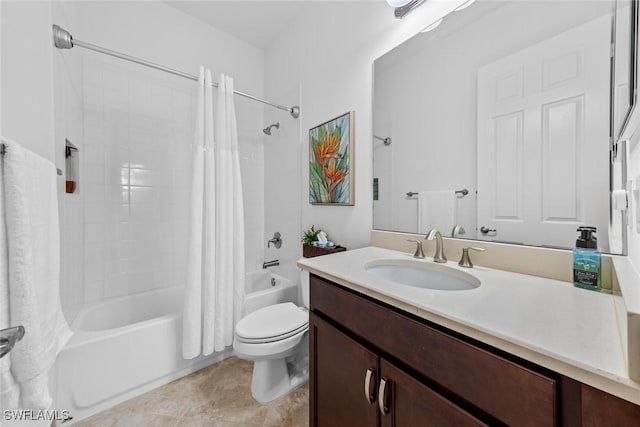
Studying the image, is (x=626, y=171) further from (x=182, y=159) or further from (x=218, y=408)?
(x=182, y=159)

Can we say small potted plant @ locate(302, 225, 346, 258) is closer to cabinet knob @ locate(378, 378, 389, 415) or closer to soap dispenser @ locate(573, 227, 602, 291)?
cabinet knob @ locate(378, 378, 389, 415)

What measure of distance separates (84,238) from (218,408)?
1.44 m

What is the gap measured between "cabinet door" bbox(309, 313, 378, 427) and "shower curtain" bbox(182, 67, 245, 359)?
2.71ft

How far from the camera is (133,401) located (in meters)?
1.37

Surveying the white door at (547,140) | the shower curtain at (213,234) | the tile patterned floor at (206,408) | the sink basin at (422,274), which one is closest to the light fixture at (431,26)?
the white door at (547,140)

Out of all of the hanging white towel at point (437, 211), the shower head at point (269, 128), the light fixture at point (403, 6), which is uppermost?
the light fixture at point (403, 6)

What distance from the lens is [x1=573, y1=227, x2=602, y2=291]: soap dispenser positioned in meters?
0.67

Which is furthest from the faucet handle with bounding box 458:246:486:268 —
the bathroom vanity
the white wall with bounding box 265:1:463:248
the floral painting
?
the floral painting

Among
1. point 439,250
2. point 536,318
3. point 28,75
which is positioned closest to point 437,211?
point 439,250

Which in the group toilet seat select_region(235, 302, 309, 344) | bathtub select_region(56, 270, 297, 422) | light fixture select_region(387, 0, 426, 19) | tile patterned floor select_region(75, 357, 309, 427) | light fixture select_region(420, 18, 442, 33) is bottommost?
tile patterned floor select_region(75, 357, 309, 427)

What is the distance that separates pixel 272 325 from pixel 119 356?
2.71 feet

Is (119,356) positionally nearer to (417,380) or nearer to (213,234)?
(213,234)

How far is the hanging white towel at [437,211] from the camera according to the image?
1.08 metres

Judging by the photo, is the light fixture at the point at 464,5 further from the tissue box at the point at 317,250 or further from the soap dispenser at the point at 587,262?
the tissue box at the point at 317,250
